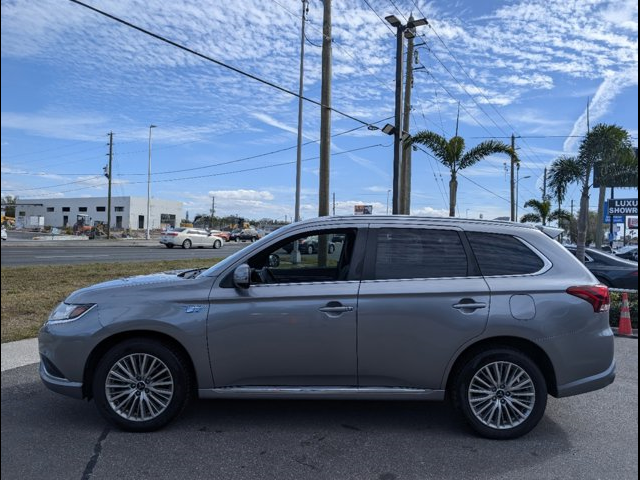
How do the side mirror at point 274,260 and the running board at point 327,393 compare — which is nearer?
the running board at point 327,393

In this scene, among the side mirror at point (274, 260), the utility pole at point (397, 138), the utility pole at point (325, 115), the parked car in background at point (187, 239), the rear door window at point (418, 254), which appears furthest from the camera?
the parked car in background at point (187, 239)

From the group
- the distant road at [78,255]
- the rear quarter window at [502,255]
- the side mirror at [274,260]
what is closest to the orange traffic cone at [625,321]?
the rear quarter window at [502,255]

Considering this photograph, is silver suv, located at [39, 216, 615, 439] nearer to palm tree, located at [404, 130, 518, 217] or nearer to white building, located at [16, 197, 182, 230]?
palm tree, located at [404, 130, 518, 217]

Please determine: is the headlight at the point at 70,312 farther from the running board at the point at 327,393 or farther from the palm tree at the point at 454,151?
the palm tree at the point at 454,151

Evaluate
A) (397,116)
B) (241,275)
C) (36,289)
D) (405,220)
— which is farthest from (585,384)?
(397,116)

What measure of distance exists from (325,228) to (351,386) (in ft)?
4.43

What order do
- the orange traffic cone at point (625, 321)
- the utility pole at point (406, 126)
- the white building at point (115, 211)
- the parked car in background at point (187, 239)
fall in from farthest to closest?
1. the white building at point (115, 211)
2. the parked car in background at point (187, 239)
3. the utility pole at point (406, 126)
4. the orange traffic cone at point (625, 321)

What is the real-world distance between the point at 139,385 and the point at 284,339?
1.21 meters

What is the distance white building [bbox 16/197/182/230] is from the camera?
287 feet

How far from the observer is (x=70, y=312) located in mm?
4078

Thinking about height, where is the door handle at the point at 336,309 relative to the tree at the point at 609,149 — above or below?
below

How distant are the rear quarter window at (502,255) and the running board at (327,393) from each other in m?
1.13

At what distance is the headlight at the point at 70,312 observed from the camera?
13.3 feet

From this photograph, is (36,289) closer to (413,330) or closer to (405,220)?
(405,220)
